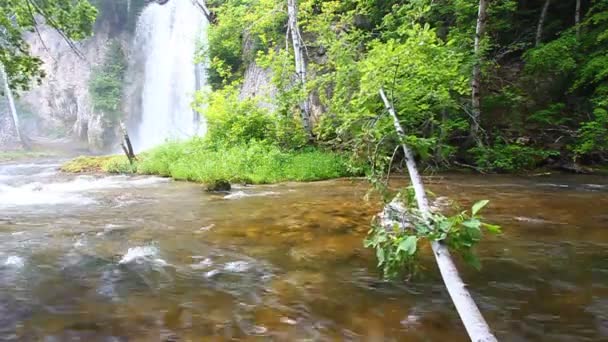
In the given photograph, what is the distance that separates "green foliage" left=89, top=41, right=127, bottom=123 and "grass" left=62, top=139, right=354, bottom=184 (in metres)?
16.6

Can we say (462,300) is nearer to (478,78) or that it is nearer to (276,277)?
(276,277)

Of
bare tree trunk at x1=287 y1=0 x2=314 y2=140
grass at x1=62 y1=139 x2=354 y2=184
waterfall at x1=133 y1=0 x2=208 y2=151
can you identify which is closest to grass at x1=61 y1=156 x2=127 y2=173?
grass at x1=62 y1=139 x2=354 y2=184

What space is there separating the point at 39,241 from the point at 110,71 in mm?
28233

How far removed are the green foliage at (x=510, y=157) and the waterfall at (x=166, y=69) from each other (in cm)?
1835

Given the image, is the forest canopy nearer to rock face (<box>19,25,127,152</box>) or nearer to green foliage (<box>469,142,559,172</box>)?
green foliage (<box>469,142,559,172</box>)

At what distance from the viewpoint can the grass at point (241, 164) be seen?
1151 cm

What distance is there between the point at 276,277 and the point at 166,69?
28.0m

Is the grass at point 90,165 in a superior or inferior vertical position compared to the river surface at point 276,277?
superior

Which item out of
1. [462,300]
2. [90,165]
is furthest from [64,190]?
[462,300]

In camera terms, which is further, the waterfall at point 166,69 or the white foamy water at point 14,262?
the waterfall at point 166,69

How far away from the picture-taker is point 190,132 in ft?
81.4

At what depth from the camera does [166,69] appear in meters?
28.8

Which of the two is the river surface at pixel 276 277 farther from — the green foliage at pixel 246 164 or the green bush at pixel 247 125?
the green bush at pixel 247 125

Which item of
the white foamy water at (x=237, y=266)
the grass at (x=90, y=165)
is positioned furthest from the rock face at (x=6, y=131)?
the white foamy water at (x=237, y=266)
